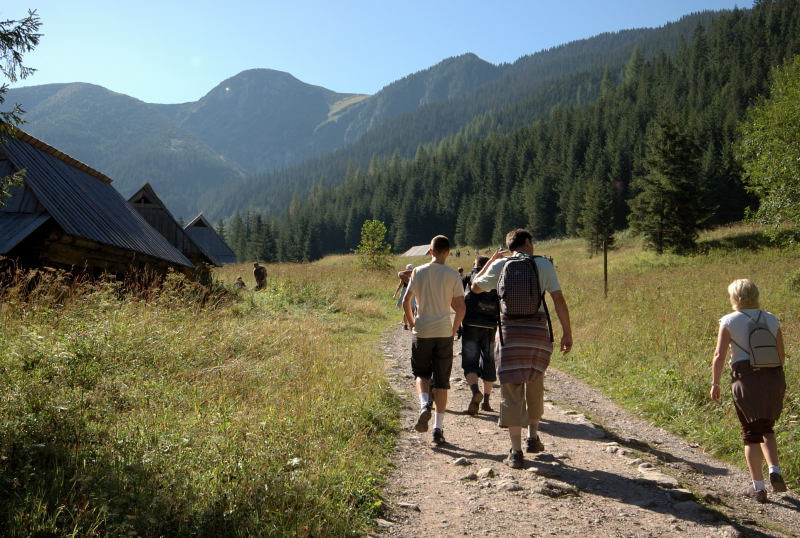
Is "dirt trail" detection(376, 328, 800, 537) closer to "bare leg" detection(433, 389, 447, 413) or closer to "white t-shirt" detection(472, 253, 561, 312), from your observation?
"bare leg" detection(433, 389, 447, 413)

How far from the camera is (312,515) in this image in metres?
3.48

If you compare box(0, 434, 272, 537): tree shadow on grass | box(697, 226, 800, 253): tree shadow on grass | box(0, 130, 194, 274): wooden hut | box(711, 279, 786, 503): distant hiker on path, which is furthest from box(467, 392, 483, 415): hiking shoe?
box(697, 226, 800, 253): tree shadow on grass

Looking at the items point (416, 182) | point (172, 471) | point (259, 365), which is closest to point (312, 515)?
point (172, 471)

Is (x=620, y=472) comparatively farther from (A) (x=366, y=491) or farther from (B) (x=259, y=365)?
(B) (x=259, y=365)

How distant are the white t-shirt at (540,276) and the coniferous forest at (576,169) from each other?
4482 cm

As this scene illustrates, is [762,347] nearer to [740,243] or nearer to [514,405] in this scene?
[514,405]

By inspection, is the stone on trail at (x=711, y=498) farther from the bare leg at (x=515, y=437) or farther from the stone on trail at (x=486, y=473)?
the stone on trail at (x=486, y=473)

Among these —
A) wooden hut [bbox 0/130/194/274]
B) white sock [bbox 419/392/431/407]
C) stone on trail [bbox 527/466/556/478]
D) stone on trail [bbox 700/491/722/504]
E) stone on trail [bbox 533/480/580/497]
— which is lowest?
stone on trail [bbox 700/491/722/504]

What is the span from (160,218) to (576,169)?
79.8 meters

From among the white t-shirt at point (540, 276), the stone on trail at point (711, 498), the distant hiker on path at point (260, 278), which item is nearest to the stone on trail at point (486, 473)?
the white t-shirt at point (540, 276)

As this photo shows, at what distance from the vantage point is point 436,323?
5852 millimetres

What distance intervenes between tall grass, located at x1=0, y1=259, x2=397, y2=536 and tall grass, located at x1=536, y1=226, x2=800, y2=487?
401cm

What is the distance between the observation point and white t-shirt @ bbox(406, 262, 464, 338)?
19.2 ft

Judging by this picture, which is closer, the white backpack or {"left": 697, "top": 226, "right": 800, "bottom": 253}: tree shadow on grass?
the white backpack
